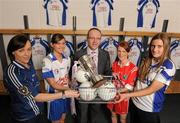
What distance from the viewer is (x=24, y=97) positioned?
4.78 ft

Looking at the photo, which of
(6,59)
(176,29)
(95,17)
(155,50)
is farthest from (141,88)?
(6,59)

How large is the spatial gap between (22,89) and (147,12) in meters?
1.94

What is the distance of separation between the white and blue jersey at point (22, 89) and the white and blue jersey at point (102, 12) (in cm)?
144

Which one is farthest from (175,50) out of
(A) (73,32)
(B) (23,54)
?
(B) (23,54)

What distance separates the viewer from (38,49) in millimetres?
2908

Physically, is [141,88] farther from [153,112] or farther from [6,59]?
[6,59]

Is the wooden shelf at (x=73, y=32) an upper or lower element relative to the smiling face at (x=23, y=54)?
upper

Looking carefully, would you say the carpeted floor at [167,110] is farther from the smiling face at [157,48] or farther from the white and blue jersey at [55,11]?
the smiling face at [157,48]

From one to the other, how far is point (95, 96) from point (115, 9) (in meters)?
1.62

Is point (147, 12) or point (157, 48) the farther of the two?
point (147, 12)

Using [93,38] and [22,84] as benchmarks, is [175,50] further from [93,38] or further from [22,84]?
[22,84]

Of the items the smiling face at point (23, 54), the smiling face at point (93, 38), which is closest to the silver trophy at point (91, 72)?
the smiling face at point (23, 54)

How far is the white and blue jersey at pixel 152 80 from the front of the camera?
61.5 inches

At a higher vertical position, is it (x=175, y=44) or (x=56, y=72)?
(x=175, y=44)
